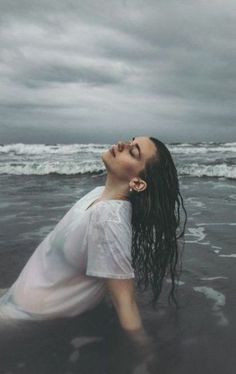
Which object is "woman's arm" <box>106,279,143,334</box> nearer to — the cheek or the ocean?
the ocean

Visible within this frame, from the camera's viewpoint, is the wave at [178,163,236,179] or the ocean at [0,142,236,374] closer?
the ocean at [0,142,236,374]

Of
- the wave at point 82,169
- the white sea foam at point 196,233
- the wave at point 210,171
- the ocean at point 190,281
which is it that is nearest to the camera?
the ocean at point 190,281

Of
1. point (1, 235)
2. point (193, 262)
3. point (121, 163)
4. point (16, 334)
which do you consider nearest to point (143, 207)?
point (121, 163)

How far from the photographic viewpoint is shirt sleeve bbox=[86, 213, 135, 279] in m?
2.85

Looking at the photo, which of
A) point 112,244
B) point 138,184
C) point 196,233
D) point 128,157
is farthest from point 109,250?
point 196,233

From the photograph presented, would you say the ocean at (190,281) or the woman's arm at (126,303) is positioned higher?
the woman's arm at (126,303)

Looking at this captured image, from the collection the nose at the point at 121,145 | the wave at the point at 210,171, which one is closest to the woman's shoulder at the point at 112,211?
the nose at the point at 121,145

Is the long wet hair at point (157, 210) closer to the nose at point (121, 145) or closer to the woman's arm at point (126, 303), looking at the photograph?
the nose at point (121, 145)

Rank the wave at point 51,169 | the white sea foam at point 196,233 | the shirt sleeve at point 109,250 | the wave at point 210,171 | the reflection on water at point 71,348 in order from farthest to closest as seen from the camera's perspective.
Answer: the wave at point 51,169 → the wave at point 210,171 → the white sea foam at point 196,233 → the reflection on water at point 71,348 → the shirt sleeve at point 109,250

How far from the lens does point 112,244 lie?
9.34 feet

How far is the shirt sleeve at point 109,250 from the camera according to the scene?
2.85 meters

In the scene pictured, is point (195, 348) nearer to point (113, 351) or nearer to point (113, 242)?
point (113, 351)

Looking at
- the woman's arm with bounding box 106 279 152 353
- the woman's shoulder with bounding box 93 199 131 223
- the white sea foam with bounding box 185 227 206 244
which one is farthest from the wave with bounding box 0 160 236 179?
the woman's shoulder with bounding box 93 199 131 223

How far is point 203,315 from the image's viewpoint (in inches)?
159
